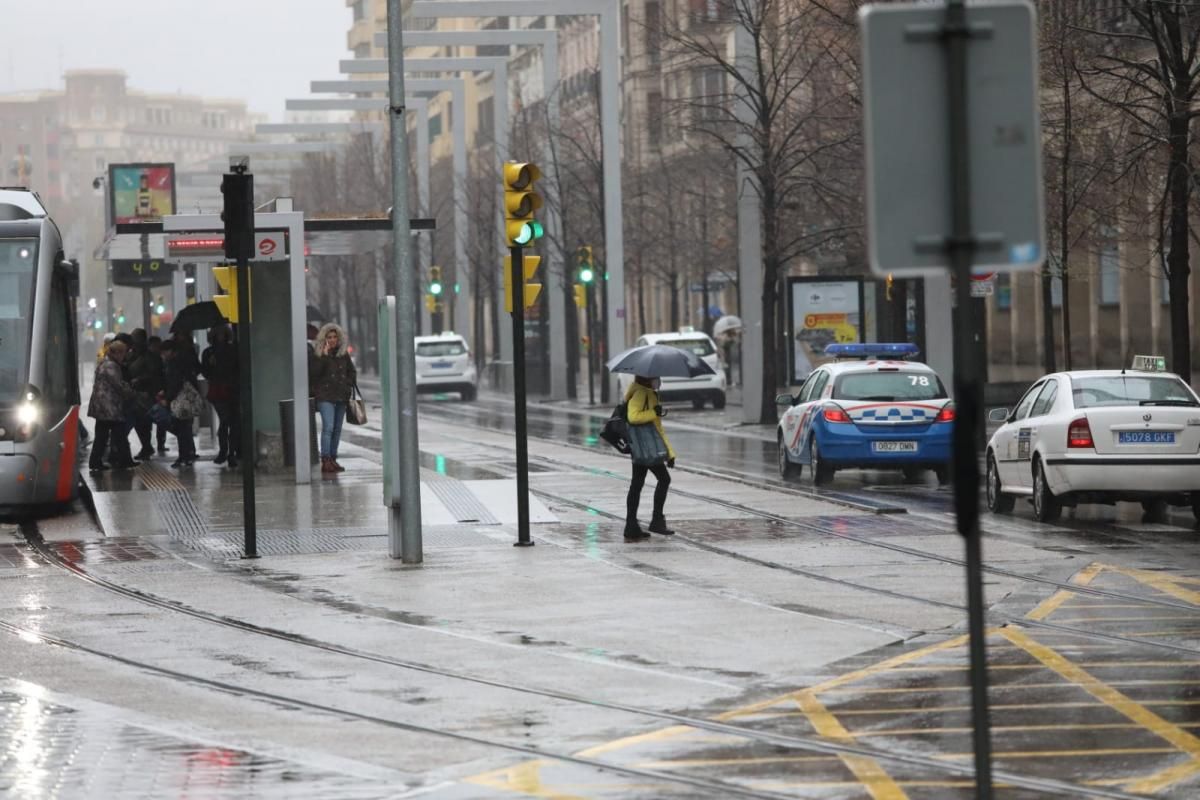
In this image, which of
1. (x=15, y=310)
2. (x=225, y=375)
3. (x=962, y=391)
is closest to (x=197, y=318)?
(x=225, y=375)

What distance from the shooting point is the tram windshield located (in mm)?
23359

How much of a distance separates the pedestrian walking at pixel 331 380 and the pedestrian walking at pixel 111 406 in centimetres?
229

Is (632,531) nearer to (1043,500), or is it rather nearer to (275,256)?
(1043,500)

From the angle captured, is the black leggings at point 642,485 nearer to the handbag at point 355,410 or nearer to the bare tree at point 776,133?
the handbag at point 355,410

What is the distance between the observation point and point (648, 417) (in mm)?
19844

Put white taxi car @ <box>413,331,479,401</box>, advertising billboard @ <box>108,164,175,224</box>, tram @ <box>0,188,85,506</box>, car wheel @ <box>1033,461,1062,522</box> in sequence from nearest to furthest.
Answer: car wheel @ <box>1033,461,1062,522</box> → tram @ <box>0,188,85,506</box> → advertising billboard @ <box>108,164,175,224</box> → white taxi car @ <box>413,331,479,401</box>

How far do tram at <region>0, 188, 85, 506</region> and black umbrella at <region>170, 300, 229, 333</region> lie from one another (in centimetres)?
551

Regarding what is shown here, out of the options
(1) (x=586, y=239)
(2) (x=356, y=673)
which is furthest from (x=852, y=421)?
(1) (x=586, y=239)

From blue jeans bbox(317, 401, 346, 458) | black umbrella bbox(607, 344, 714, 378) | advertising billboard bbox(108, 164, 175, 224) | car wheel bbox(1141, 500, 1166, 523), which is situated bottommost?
car wheel bbox(1141, 500, 1166, 523)

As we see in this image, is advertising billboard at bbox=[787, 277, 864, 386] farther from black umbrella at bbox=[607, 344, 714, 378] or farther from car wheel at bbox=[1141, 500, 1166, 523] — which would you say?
black umbrella at bbox=[607, 344, 714, 378]

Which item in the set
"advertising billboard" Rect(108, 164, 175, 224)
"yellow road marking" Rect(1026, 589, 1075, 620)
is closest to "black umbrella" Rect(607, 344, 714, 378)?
"yellow road marking" Rect(1026, 589, 1075, 620)

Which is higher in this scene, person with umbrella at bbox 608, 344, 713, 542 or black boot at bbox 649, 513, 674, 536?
person with umbrella at bbox 608, 344, 713, 542

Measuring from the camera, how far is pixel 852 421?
86.9ft

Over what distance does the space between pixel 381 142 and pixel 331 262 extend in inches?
260
